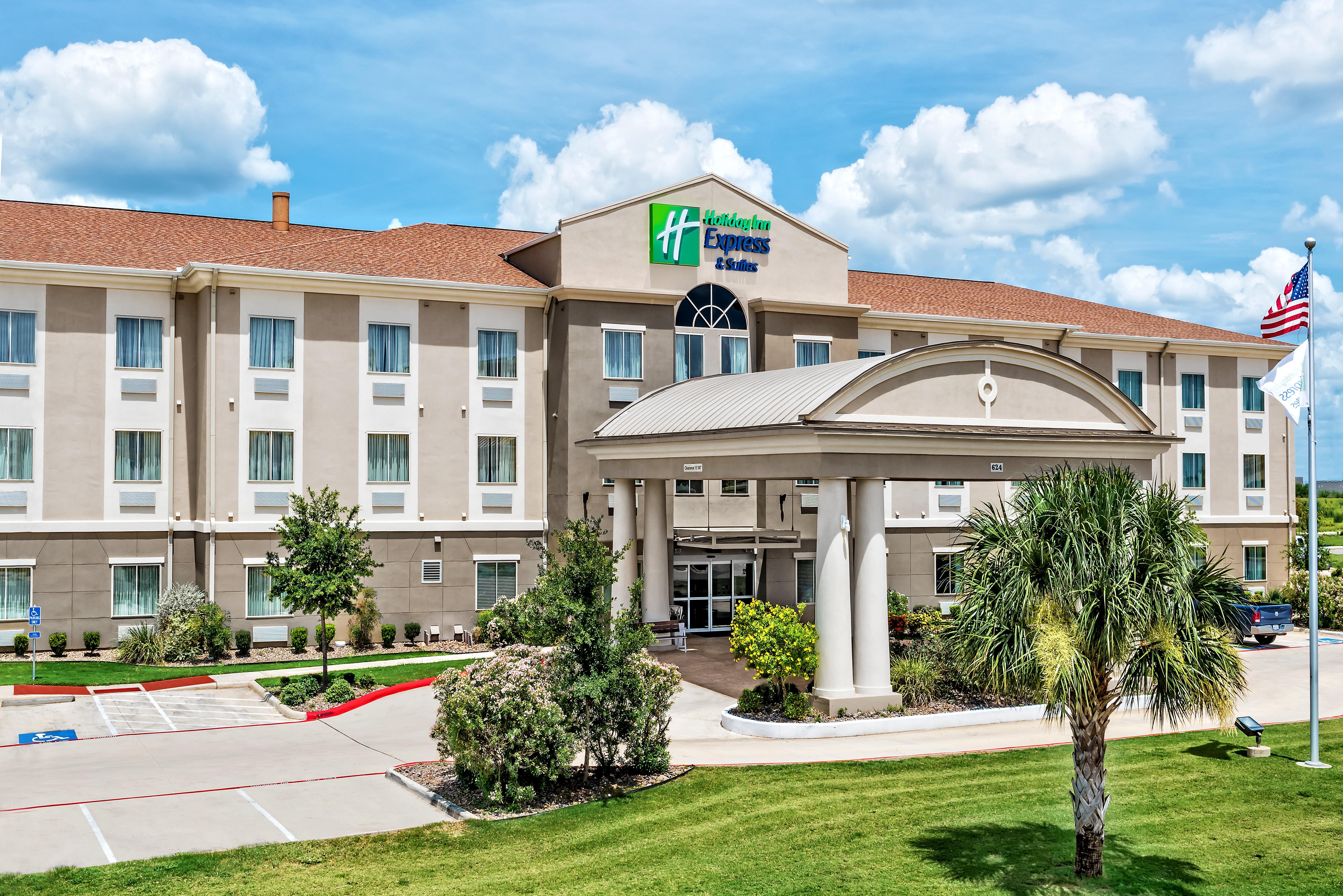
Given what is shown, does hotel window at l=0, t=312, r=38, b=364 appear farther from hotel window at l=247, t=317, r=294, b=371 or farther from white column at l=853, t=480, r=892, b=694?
white column at l=853, t=480, r=892, b=694

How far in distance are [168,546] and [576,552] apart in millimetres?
19939

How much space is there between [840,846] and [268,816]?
24.5 feet

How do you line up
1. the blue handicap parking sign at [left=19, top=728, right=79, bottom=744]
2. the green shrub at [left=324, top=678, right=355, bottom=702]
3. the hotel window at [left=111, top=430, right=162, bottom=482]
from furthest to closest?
1. the hotel window at [left=111, top=430, right=162, bottom=482]
2. the green shrub at [left=324, top=678, right=355, bottom=702]
3. the blue handicap parking sign at [left=19, top=728, right=79, bottom=744]

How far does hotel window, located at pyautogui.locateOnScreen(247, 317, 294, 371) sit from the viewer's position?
31547 mm

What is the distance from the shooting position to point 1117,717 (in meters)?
21.7

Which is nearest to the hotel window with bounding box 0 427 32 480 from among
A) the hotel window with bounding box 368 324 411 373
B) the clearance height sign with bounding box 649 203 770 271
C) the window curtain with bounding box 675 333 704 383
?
the hotel window with bounding box 368 324 411 373

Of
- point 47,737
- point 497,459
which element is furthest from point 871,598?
point 497,459

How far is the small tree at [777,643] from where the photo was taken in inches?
822

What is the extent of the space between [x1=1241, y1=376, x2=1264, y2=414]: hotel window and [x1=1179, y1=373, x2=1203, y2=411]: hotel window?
74.9 inches

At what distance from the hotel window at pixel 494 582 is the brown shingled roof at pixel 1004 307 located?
14.6m

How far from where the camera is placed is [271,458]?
31750 millimetres

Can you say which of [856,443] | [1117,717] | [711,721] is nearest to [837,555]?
[856,443]

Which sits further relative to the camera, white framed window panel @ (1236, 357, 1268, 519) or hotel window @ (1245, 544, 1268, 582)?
white framed window panel @ (1236, 357, 1268, 519)

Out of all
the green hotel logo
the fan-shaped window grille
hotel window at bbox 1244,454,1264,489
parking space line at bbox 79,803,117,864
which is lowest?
parking space line at bbox 79,803,117,864
